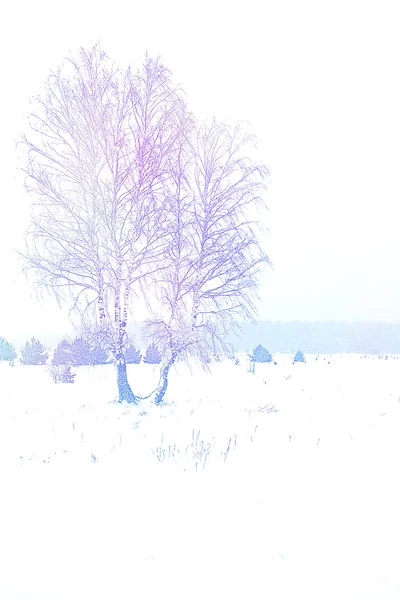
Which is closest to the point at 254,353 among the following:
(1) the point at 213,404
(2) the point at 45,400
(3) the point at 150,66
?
(1) the point at 213,404

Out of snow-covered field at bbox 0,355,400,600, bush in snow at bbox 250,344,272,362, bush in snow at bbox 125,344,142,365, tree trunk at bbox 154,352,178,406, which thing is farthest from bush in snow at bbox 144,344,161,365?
snow-covered field at bbox 0,355,400,600

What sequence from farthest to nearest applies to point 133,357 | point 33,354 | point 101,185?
point 133,357, point 33,354, point 101,185

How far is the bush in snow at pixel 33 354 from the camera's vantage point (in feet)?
73.8

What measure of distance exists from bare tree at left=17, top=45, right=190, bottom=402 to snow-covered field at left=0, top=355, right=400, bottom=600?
384 centimetres

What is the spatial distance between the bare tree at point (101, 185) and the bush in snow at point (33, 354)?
13.1 meters

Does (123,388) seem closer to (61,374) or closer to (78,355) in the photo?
(61,374)

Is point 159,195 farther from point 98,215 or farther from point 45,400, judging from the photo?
point 45,400

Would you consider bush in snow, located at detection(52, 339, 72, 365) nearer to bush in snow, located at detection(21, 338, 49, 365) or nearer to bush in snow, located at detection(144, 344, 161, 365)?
bush in snow, located at detection(21, 338, 49, 365)

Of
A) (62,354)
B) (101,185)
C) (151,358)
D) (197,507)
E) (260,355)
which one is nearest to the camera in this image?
(197,507)

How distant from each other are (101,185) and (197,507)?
9.21 m

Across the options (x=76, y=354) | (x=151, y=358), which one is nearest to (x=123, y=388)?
(x=76, y=354)

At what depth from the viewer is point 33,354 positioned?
22.5 metres

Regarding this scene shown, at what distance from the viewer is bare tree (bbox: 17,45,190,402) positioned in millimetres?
10664

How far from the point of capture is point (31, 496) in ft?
15.8
